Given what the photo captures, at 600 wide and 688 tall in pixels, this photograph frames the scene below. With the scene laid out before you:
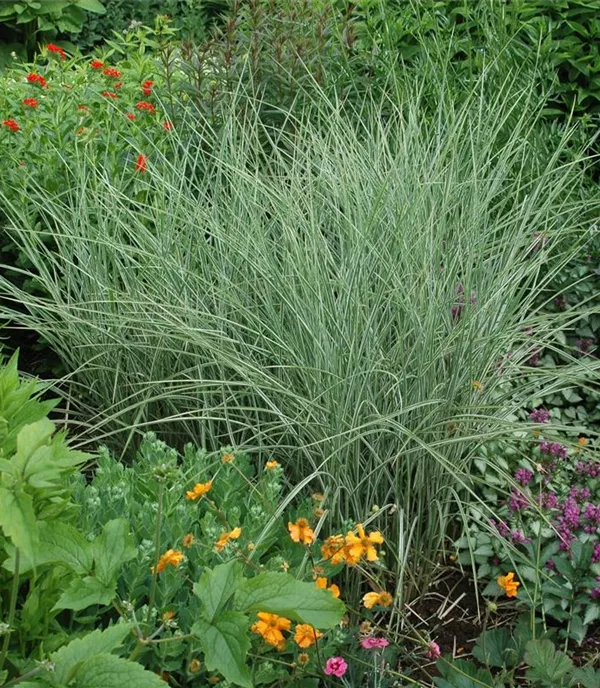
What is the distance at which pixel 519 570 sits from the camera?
8.71 feet

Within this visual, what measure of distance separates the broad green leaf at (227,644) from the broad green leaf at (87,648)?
13cm

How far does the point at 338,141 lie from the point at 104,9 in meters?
5.16

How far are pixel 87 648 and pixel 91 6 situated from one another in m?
6.82

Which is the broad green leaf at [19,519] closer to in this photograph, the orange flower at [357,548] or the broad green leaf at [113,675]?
the broad green leaf at [113,675]

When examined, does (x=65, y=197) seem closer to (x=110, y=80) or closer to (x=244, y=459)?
(x=110, y=80)

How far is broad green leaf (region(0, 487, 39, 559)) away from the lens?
1499 millimetres

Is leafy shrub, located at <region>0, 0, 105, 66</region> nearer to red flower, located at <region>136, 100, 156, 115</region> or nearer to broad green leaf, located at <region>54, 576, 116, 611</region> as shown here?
red flower, located at <region>136, 100, 156, 115</region>

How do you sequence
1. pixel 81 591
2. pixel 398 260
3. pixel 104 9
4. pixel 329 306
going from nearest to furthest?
pixel 81 591 → pixel 329 306 → pixel 398 260 → pixel 104 9

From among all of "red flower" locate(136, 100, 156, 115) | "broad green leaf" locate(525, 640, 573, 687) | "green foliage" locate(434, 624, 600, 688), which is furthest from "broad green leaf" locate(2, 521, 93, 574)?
"red flower" locate(136, 100, 156, 115)

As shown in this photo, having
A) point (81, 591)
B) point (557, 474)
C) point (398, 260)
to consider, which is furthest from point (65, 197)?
point (81, 591)

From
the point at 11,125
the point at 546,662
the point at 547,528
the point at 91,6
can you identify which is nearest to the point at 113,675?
the point at 546,662

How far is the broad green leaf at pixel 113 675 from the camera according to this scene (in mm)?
1666

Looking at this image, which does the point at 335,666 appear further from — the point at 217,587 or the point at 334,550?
the point at 217,587

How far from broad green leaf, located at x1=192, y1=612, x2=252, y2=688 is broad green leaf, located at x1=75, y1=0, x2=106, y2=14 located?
6.76 metres
